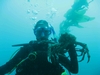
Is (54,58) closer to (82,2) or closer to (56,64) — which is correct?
(56,64)

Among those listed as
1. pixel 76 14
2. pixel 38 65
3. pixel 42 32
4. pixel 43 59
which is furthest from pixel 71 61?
pixel 76 14

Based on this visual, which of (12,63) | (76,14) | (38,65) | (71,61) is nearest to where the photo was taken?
(38,65)

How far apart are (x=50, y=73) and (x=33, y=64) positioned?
1.26 feet

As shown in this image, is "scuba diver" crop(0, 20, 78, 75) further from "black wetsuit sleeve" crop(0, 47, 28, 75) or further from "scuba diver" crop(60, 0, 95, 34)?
"scuba diver" crop(60, 0, 95, 34)

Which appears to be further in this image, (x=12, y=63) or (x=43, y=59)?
(x=12, y=63)

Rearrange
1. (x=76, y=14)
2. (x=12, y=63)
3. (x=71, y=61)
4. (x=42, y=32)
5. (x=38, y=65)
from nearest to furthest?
(x=38, y=65)
(x=71, y=61)
(x=12, y=63)
(x=42, y=32)
(x=76, y=14)

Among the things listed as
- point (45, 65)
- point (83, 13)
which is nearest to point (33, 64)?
point (45, 65)

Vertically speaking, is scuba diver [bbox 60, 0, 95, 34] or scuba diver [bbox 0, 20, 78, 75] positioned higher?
scuba diver [bbox 60, 0, 95, 34]

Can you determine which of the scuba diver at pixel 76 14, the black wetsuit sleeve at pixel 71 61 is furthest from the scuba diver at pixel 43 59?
the scuba diver at pixel 76 14

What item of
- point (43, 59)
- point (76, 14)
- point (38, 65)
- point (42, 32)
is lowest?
point (38, 65)

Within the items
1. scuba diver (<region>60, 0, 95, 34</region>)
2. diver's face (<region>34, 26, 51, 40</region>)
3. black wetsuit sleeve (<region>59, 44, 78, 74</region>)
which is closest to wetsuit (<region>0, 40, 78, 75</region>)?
black wetsuit sleeve (<region>59, 44, 78, 74</region>)

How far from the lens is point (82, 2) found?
8133mm

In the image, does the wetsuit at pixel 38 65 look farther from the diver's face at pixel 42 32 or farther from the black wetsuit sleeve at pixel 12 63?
the diver's face at pixel 42 32

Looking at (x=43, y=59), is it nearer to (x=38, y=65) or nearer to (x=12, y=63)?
(x=38, y=65)
